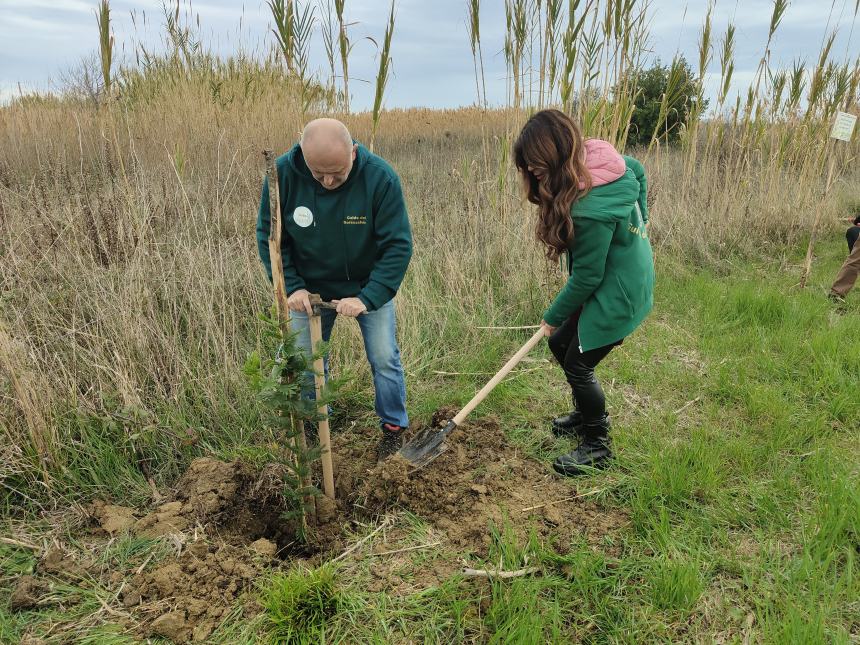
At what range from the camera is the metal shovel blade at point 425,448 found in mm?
2686

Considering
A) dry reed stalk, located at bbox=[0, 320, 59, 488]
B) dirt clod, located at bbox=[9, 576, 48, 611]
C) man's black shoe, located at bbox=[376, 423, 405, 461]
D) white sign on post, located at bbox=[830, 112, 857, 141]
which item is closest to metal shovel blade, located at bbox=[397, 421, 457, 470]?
man's black shoe, located at bbox=[376, 423, 405, 461]

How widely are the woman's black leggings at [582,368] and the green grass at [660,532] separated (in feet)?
1.21

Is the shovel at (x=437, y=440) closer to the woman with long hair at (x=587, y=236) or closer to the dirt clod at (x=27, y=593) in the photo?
the woman with long hair at (x=587, y=236)

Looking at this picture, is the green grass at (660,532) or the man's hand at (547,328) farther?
the man's hand at (547,328)

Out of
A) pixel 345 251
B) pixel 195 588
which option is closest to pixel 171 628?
pixel 195 588

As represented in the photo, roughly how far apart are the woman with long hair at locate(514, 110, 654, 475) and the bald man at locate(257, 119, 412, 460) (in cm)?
65

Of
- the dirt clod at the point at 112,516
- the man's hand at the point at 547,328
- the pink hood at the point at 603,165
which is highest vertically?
the pink hood at the point at 603,165

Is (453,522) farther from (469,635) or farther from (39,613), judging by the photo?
(39,613)

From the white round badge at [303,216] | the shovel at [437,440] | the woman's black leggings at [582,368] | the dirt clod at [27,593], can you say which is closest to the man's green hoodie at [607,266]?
the woman's black leggings at [582,368]

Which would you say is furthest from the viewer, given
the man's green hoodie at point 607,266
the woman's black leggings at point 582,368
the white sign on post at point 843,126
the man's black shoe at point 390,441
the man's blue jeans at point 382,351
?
the white sign on post at point 843,126

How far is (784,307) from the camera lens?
471 cm

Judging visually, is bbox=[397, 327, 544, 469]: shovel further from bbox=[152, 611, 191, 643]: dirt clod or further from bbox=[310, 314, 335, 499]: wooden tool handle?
bbox=[152, 611, 191, 643]: dirt clod

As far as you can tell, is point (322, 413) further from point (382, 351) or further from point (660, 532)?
point (660, 532)

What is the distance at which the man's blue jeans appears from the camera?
272 centimetres
